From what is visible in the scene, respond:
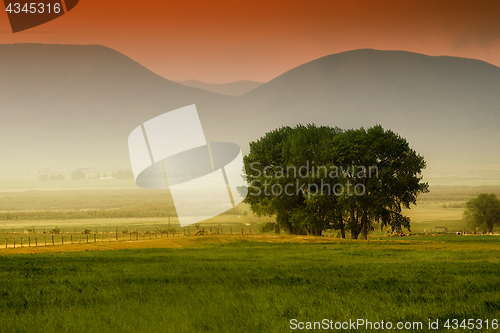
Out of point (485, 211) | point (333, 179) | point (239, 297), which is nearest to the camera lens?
point (239, 297)

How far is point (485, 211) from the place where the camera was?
150375mm

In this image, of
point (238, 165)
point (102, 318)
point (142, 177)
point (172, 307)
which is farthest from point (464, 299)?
point (238, 165)

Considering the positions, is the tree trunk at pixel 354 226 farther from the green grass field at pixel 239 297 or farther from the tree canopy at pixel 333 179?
the green grass field at pixel 239 297

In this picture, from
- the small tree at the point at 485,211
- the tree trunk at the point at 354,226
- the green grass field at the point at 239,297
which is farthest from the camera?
the small tree at the point at 485,211

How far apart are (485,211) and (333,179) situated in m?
94.5

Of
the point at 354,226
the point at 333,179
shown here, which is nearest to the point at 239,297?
the point at 333,179

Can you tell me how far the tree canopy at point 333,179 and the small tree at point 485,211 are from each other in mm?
84690

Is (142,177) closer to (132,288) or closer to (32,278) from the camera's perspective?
(32,278)

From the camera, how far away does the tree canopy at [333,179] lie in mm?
74125

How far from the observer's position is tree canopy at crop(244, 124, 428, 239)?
7412 cm

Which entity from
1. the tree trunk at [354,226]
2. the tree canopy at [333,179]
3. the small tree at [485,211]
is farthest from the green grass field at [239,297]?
the small tree at [485,211]

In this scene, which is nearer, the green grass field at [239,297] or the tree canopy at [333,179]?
the green grass field at [239,297]

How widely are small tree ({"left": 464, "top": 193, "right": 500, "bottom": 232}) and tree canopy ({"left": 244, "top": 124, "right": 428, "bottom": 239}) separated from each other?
278 feet

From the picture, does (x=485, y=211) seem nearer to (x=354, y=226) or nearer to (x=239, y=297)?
(x=354, y=226)
